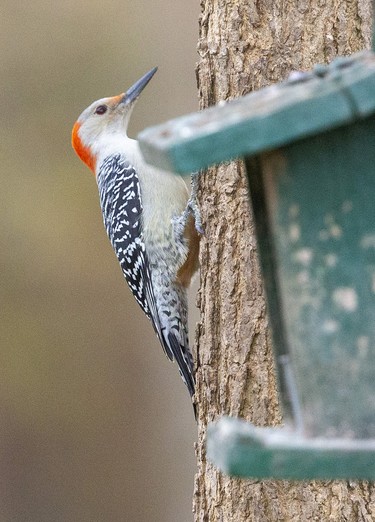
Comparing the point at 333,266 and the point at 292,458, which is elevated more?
the point at 333,266

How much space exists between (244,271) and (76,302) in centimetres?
647

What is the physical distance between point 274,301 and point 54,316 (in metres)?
8.06

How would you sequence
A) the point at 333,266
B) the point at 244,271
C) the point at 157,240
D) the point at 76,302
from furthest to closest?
the point at 76,302 < the point at 157,240 < the point at 244,271 < the point at 333,266

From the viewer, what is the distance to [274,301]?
7.55 ft

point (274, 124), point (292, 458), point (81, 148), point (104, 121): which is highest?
point (104, 121)

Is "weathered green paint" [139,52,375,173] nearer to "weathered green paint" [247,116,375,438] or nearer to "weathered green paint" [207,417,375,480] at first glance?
"weathered green paint" [247,116,375,438]

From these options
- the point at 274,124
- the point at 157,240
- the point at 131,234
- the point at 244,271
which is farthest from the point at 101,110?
the point at 274,124

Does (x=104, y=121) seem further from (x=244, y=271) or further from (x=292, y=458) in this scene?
(x=292, y=458)

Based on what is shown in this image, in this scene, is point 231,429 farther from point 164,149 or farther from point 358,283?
point 164,149

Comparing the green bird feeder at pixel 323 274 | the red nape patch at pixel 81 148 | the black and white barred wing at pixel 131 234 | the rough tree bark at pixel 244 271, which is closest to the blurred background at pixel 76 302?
the red nape patch at pixel 81 148

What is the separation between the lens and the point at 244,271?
3.90 m

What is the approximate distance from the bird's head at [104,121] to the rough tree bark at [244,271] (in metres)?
1.71

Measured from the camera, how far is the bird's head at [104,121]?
228 inches

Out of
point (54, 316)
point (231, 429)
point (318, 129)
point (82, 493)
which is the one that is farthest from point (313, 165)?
point (82, 493)
